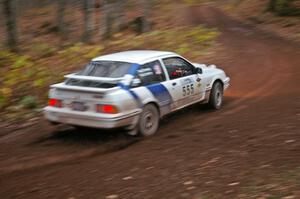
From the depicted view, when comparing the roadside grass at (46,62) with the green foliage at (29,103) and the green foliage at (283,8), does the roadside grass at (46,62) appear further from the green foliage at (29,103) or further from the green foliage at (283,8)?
the green foliage at (283,8)

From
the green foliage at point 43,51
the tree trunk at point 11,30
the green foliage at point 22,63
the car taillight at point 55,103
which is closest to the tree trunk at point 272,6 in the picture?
the green foliage at point 43,51

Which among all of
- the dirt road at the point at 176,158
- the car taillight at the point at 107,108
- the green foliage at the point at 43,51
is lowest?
the dirt road at the point at 176,158

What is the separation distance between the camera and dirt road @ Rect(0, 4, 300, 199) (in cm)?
556

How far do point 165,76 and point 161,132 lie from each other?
1146 millimetres

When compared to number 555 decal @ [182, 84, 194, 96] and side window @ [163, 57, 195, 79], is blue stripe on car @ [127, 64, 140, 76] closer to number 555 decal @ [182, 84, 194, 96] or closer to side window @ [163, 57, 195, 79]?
side window @ [163, 57, 195, 79]


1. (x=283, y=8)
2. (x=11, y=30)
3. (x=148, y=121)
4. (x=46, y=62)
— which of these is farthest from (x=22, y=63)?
(x=283, y=8)

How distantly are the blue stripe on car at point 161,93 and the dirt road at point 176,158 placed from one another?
0.56 m

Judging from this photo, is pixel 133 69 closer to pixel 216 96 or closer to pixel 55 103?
pixel 55 103

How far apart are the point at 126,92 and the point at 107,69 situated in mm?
872

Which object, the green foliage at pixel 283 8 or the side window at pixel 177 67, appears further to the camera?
the green foliage at pixel 283 8

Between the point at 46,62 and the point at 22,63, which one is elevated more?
the point at 22,63

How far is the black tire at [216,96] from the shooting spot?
34.6 feet

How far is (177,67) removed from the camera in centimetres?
966

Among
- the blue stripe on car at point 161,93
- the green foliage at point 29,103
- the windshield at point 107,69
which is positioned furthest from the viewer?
the green foliage at point 29,103
